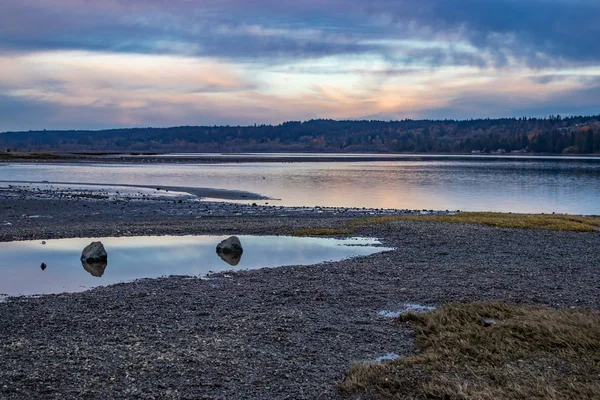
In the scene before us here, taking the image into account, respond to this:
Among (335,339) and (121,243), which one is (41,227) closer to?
(121,243)

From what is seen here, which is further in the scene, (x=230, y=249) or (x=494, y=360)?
(x=230, y=249)

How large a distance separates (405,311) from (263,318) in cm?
307

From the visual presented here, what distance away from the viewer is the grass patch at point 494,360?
8.52 meters

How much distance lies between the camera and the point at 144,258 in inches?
829

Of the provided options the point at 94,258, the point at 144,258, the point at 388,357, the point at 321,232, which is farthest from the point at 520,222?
the point at 388,357

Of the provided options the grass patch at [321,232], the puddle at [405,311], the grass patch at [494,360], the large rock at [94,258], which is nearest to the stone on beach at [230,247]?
the large rock at [94,258]

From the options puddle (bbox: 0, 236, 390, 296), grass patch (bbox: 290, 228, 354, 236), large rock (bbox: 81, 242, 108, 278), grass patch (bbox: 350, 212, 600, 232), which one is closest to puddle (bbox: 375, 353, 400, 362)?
puddle (bbox: 0, 236, 390, 296)

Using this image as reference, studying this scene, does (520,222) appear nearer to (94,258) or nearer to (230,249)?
(230,249)

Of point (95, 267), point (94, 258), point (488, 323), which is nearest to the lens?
point (488, 323)

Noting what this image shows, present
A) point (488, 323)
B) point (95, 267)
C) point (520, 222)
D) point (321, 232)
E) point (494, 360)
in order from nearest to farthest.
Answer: point (494, 360), point (488, 323), point (95, 267), point (321, 232), point (520, 222)

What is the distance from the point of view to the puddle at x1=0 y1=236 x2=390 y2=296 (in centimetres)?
1738

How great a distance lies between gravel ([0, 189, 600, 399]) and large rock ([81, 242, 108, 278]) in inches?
147

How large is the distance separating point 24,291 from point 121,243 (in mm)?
8763

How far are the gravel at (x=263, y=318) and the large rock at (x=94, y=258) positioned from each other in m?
3.73
